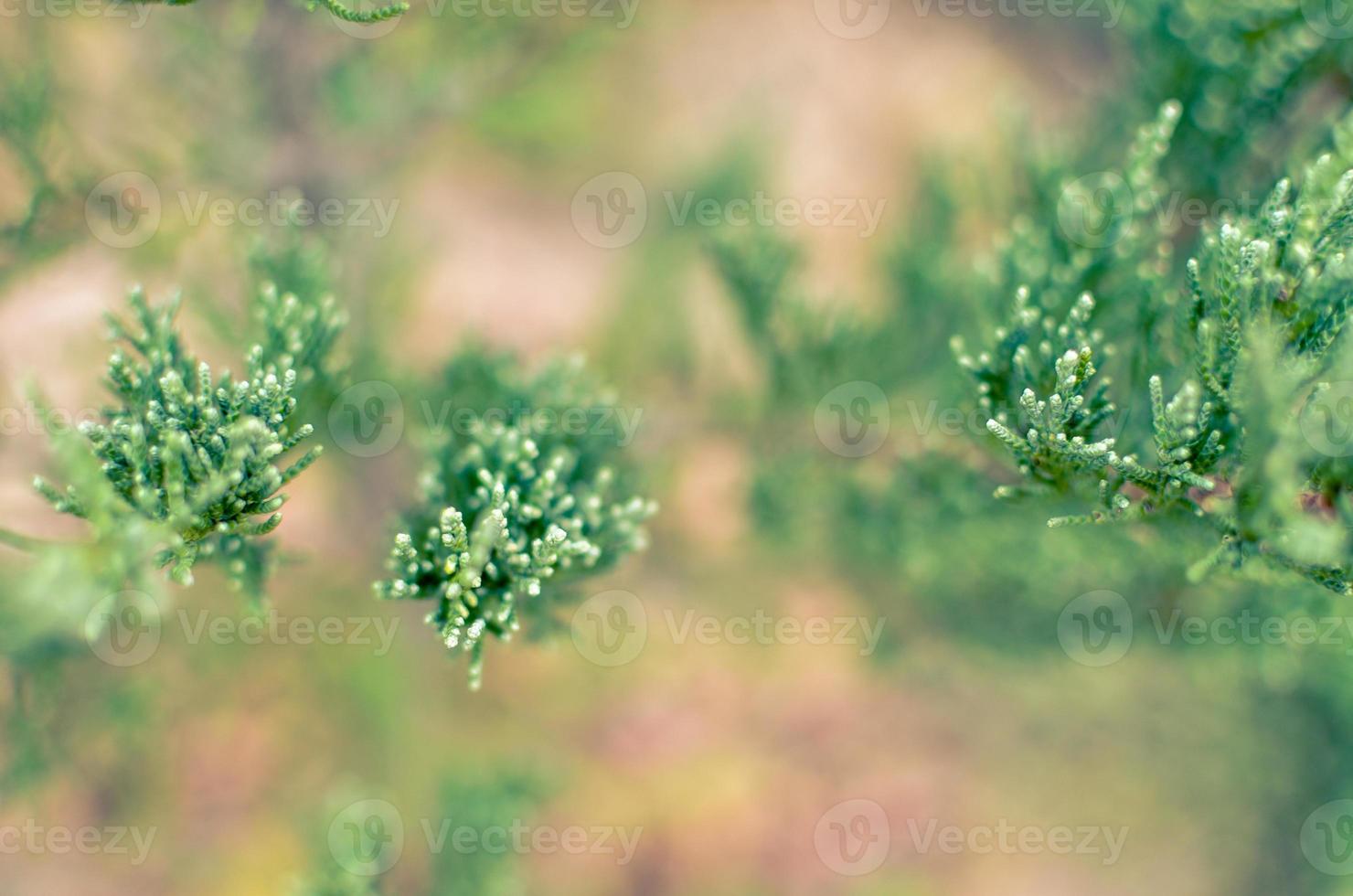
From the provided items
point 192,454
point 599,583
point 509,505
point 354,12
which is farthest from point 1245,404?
point 599,583

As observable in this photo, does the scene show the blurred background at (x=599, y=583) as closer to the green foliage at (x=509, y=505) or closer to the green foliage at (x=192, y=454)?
the green foliage at (x=509, y=505)

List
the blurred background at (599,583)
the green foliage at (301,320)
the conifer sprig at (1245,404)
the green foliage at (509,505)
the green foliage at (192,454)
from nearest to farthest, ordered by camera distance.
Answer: the green foliage at (192,454), the conifer sprig at (1245,404), the green foliage at (509,505), the green foliage at (301,320), the blurred background at (599,583)

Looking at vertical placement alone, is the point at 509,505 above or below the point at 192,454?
below

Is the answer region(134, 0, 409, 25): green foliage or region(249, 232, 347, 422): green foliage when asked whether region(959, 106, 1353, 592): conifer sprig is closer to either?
region(134, 0, 409, 25): green foliage

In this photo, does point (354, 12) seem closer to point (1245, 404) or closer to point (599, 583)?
point (1245, 404)

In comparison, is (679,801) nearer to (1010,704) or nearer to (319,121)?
(1010,704)

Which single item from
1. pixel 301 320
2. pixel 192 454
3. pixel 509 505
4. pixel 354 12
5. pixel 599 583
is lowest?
pixel 599 583

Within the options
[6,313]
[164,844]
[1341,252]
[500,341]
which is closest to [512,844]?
[164,844]

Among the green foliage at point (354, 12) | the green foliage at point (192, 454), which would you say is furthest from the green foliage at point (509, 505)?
the green foliage at point (354, 12)
